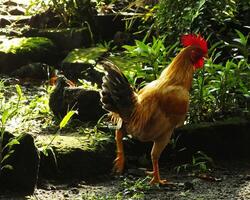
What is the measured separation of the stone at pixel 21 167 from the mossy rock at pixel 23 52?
4.34 m

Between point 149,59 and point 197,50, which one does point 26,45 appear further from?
point 197,50

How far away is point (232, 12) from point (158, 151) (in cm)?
321

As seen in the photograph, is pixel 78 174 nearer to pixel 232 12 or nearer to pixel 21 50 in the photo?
pixel 232 12

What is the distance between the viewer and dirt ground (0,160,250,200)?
5078 millimetres

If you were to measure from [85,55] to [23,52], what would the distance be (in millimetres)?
1299

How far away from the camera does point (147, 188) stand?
17.4ft

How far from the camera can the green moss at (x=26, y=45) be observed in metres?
9.26

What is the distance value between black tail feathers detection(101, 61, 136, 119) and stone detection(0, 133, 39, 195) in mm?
868

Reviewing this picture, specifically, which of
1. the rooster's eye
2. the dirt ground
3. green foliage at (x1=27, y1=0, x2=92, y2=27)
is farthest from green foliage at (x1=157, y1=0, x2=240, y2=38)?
the dirt ground

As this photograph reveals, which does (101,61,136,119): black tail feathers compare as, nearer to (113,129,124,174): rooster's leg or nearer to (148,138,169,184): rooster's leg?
(113,129,124,174): rooster's leg

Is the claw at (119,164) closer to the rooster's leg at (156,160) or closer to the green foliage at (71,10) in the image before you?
the rooster's leg at (156,160)

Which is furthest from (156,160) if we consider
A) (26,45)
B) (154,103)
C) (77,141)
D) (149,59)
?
(26,45)

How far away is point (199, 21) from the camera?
7.72m

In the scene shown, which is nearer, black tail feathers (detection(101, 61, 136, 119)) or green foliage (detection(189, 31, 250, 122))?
black tail feathers (detection(101, 61, 136, 119))
